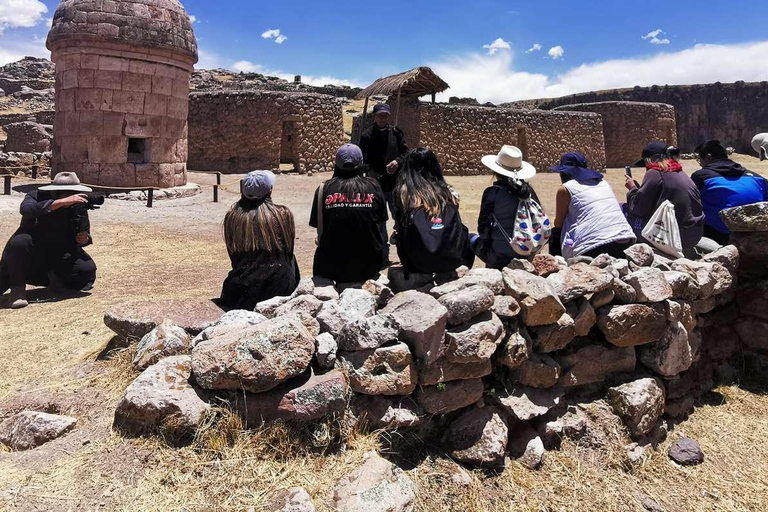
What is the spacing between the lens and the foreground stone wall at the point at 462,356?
2.68 metres

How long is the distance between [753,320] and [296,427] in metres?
4.21

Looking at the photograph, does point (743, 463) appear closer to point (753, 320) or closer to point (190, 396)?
point (753, 320)

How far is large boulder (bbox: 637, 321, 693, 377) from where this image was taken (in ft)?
12.9

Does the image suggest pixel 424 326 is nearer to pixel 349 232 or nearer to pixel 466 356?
pixel 466 356

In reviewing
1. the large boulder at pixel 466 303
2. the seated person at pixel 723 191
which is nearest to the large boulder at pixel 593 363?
the large boulder at pixel 466 303

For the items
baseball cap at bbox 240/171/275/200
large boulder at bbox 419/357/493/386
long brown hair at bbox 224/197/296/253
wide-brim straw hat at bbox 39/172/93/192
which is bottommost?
large boulder at bbox 419/357/493/386

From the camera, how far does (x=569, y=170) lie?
4734mm

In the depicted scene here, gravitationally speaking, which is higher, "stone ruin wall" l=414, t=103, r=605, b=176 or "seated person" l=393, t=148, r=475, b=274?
"stone ruin wall" l=414, t=103, r=605, b=176

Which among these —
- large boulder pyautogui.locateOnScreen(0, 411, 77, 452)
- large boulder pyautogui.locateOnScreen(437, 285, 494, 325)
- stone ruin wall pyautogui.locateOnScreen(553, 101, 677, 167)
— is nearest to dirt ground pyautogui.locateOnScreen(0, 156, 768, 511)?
large boulder pyautogui.locateOnScreen(0, 411, 77, 452)

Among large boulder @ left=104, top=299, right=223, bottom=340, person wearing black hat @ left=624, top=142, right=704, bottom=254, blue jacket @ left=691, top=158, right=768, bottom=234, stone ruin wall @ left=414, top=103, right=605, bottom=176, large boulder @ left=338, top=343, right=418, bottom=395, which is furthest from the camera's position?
stone ruin wall @ left=414, top=103, right=605, bottom=176

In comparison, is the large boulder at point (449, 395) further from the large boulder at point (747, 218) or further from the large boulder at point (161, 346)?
the large boulder at point (747, 218)

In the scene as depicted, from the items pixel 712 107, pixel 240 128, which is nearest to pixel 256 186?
pixel 240 128

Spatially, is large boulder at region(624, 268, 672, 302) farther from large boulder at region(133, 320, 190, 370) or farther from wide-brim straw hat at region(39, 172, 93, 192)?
wide-brim straw hat at region(39, 172, 93, 192)

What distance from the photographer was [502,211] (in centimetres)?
425
